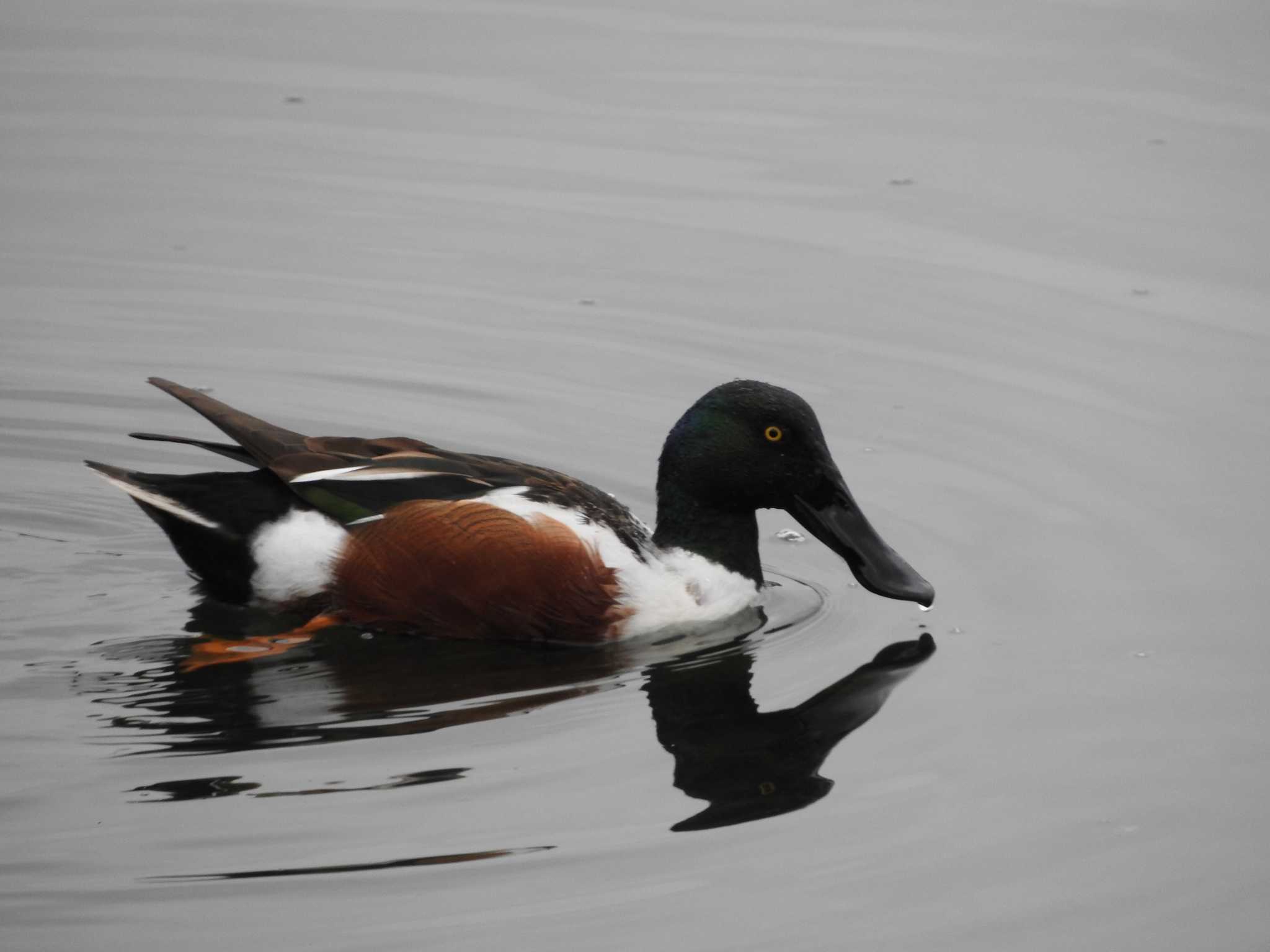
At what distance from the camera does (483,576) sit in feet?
24.0

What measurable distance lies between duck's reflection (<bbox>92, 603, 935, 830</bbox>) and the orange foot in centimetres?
3

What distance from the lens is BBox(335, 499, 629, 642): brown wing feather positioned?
729cm

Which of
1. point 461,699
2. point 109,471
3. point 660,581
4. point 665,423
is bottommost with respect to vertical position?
point 461,699

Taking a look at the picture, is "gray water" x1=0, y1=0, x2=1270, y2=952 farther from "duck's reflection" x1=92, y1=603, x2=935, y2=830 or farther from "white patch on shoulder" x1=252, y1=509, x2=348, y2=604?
"white patch on shoulder" x1=252, y1=509, x2=348, y2=604

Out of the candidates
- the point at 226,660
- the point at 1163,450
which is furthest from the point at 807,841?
the point at 1163,450

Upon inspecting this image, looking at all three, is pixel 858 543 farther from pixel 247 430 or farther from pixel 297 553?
pixel 247 430

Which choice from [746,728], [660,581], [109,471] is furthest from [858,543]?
[109,471]

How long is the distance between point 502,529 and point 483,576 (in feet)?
0.61

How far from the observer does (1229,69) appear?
12914mm

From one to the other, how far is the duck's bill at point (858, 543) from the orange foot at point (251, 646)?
1860 mm

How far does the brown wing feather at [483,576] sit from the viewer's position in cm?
729

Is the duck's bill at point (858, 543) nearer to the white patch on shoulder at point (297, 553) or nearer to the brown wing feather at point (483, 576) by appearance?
the brown wing feather at point (483, 576)

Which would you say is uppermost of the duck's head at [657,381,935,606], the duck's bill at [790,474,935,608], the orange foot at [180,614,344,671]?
the duck's head at [657,381,935,606]

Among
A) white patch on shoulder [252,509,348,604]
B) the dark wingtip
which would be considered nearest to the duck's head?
white patch on shoulder [252,509,348,604]
